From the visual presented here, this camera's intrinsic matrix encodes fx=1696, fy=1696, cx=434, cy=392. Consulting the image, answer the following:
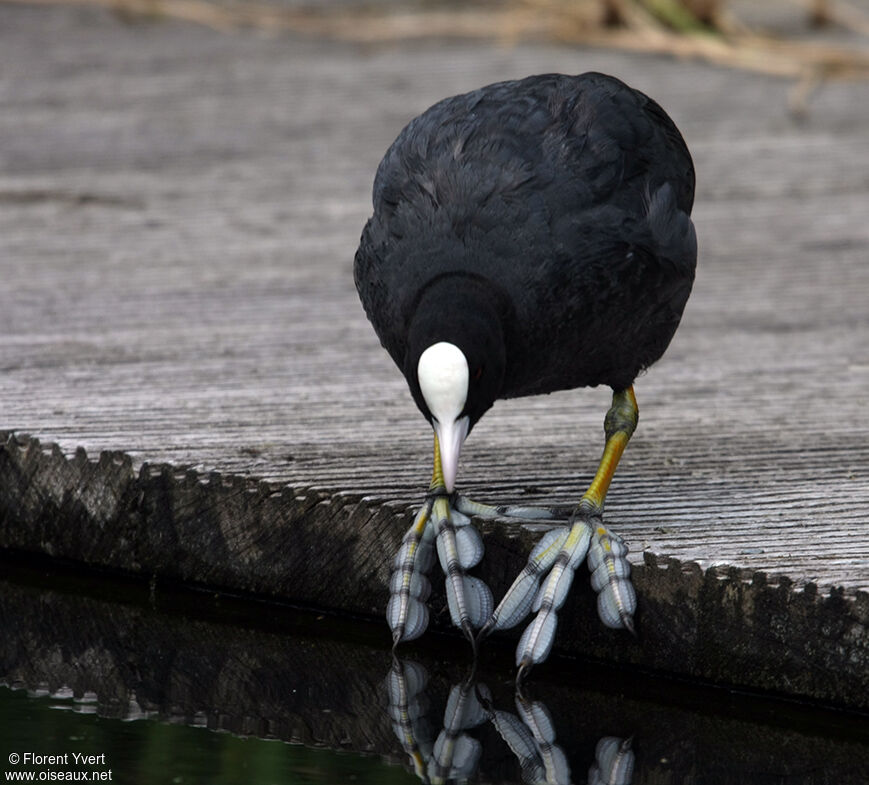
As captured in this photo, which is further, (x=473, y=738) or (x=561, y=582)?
(x=561, y=582)

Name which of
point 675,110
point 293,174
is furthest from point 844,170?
point 293,174

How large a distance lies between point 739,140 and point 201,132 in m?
2.41

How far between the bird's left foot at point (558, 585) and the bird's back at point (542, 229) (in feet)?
0.97

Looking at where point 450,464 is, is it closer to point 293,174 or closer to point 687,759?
point 687,759

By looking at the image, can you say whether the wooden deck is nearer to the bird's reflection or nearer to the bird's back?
the bird's reflection

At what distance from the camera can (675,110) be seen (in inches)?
314

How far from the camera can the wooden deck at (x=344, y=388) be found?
10.1ft

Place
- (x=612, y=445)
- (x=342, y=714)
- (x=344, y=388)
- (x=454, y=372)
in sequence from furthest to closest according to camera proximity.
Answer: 1. (x=344, y=388)
2. (x=612, y=445)
3. (x=342, y=714)
4. (x=454, y=372)

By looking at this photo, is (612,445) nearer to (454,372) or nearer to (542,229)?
(542,229)

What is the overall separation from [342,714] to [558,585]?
0.44 m

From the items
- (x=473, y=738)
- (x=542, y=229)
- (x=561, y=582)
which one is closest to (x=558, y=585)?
(x=561, y=582)

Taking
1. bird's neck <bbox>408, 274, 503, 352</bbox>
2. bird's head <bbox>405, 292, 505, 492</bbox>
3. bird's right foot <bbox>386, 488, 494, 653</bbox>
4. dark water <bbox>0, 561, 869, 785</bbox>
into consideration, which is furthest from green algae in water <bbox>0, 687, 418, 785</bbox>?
bird's neck <bbox>408, 274, 503, 352</bbox>

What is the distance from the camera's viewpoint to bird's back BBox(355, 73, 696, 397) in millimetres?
3006

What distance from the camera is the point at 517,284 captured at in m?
2.99
